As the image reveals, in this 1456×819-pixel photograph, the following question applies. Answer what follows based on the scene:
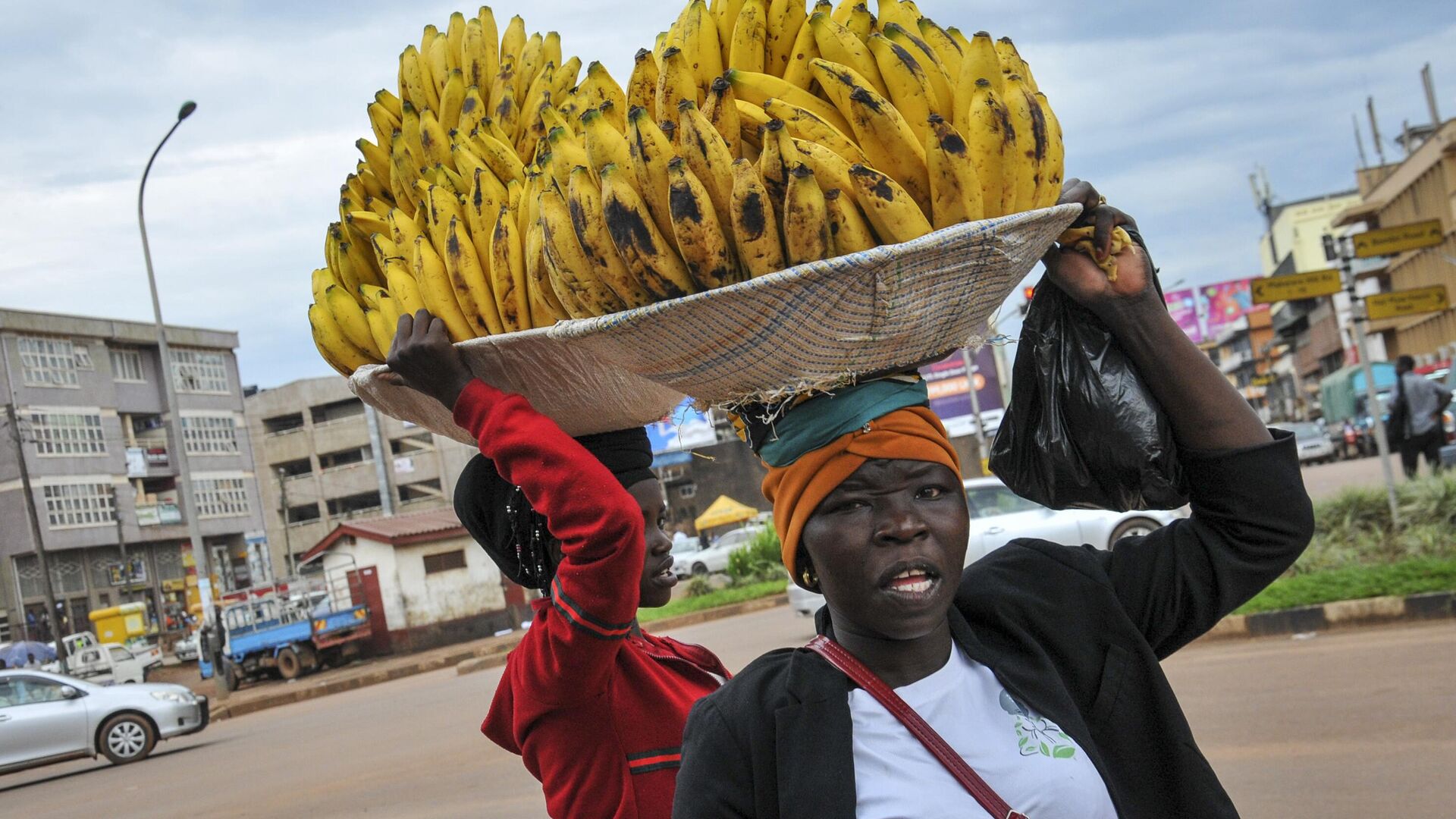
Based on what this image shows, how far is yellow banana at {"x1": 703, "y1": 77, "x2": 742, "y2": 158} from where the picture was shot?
71.9 inches

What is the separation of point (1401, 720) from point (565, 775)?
5.56m

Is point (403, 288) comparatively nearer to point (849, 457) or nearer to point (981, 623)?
point (849, 457)

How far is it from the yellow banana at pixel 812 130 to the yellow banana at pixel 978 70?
0.51 ft

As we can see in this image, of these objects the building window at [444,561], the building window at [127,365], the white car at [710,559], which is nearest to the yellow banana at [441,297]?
the building window at [444,561]

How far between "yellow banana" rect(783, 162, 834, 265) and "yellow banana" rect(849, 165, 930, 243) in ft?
0.18

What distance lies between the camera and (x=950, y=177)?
1.69 meters

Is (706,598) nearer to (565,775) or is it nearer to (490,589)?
(490,589)

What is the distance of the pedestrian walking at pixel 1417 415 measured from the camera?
13.3 m

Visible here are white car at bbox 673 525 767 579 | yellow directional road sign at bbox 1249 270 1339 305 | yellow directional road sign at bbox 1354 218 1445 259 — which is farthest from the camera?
white car at bbox 673 525 767 579

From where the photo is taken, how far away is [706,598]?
22.0m

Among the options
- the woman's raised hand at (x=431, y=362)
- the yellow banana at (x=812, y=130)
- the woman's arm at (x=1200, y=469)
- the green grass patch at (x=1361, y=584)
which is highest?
the yellow banana at (x=812, y=130)

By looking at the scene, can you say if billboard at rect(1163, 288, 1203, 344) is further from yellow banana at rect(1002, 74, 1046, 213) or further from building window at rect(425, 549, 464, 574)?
yellow banana at rect(1002, 74, 1046, 213)

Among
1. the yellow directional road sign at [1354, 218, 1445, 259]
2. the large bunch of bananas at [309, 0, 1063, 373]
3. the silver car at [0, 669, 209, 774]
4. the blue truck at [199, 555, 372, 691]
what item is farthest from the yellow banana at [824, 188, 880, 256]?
the blue truck at [199, 555, 372, 691]

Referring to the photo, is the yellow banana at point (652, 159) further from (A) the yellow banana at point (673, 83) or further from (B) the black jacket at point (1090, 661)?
(B) the black jacket at point (1090, 661)
